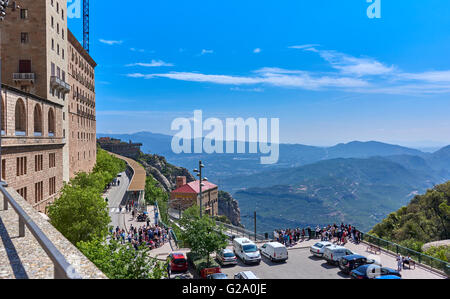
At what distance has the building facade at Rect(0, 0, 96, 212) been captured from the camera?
91.6 ft

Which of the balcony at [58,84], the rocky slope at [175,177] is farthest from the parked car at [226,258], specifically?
the rocky slope at [175,177]

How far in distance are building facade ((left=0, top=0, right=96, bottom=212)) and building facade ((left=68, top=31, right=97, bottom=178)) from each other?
369 inches

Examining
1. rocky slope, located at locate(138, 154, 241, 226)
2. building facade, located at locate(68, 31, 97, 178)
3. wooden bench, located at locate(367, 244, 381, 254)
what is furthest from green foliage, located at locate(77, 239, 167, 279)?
rocky slope, located at locate(138, 154, 241, 226)

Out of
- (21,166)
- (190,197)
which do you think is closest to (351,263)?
(21,166)

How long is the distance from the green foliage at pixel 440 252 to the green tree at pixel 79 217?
2675 cm

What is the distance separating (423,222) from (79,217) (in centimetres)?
4560

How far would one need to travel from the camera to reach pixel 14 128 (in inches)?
Answer: 1099

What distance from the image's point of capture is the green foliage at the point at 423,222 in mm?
43719

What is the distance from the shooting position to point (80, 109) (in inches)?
2542

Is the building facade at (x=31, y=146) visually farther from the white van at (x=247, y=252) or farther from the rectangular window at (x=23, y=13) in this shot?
the white van at (x=247, y=252)

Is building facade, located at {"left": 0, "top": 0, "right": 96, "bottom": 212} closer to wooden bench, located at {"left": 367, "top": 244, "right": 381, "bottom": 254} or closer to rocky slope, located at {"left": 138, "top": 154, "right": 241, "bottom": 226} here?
wooden bench, located at {"left": 367, "top": 244, "right": 381, "bottom": 254}

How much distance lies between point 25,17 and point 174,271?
36137 mm

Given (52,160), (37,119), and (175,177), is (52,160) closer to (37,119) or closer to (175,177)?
(37,119)

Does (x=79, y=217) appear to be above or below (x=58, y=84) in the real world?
below
